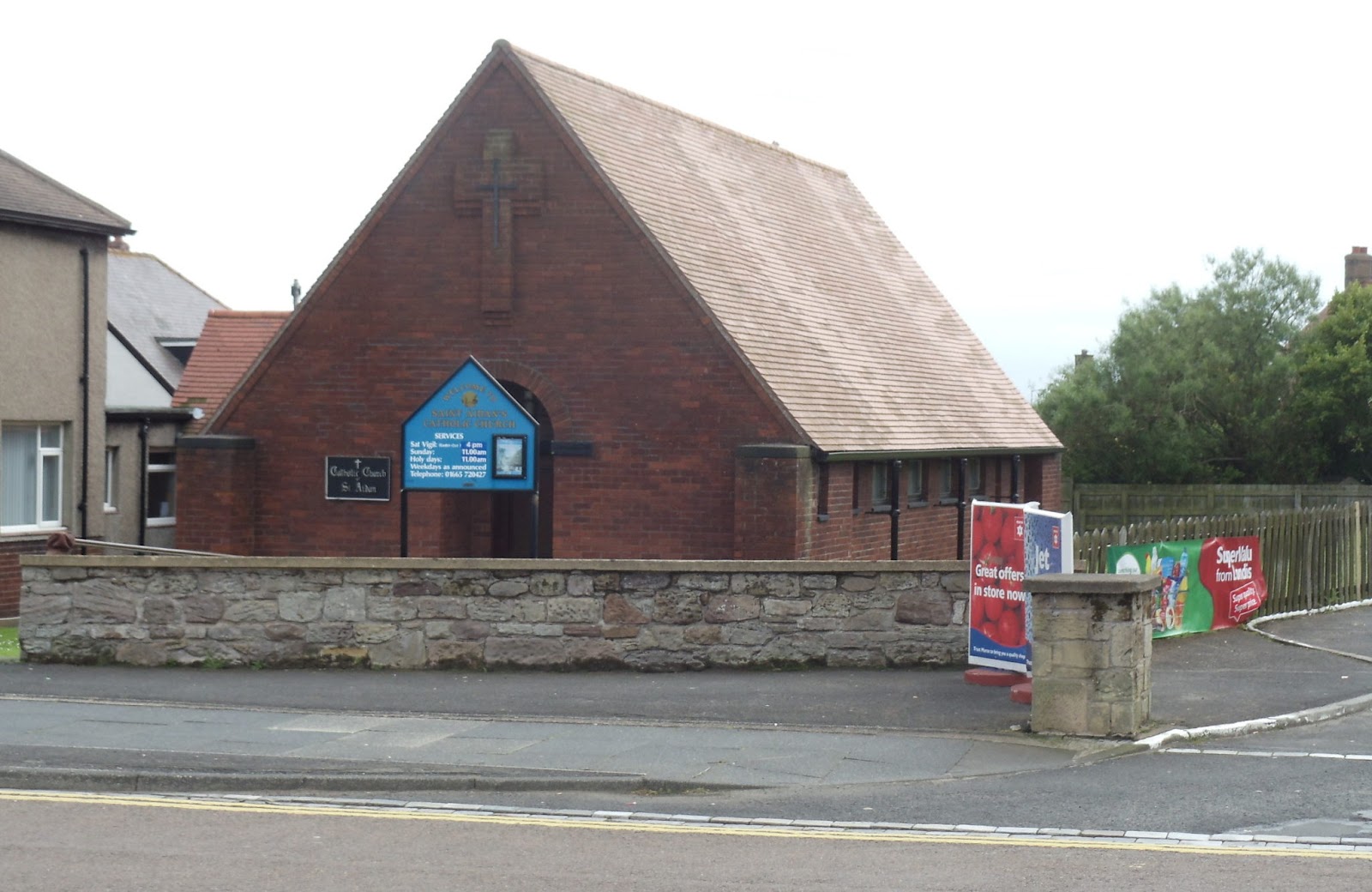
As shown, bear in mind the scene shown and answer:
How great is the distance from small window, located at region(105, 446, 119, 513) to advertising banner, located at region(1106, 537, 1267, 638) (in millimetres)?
20989

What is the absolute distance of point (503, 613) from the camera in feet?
51.5

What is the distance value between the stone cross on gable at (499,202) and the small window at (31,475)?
379 inches

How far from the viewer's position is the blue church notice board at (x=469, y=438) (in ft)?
58.1

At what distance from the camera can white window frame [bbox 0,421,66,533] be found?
27.9 m

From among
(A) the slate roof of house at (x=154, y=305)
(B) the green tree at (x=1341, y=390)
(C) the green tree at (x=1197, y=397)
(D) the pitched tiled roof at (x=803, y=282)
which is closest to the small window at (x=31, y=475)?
(A) the slate roof of house at (x=154, y=305)

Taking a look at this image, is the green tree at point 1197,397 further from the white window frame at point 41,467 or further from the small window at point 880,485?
the white window frame at point 41,467

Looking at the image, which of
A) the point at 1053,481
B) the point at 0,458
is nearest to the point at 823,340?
the point at 1053,481

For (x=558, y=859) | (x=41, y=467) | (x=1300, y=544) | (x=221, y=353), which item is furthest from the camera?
(x=221, y=353)

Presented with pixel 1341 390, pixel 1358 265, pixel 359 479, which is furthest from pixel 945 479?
pixel 1358 265

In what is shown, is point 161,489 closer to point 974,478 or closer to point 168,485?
point 168,485

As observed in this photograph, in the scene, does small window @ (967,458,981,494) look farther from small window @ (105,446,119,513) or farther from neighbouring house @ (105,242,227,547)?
small window @ (105,446,119,513)

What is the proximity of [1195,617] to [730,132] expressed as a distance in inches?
625

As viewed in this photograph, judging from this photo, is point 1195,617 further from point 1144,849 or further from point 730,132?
point 730,132

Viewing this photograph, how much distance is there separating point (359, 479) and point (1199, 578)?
1166cm
